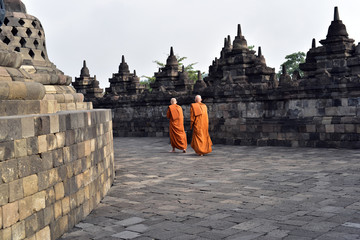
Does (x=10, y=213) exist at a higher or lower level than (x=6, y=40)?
lower

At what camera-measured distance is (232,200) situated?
6035 mm

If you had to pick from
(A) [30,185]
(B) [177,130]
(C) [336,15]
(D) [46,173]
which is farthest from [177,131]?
(A) [30,185]

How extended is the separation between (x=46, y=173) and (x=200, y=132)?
23.9 ft

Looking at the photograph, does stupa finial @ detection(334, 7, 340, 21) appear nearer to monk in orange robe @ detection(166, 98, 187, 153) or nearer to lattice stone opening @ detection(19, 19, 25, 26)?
monk in orange robe @ detection(166, 98, 187, 153)

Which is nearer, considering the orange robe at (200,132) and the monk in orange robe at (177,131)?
the orange robe at (200,132)

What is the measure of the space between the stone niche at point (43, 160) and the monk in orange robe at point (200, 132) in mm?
4165

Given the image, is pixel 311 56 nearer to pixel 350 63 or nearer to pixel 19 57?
pixel 350 63

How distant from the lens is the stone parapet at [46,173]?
3711 millimetres

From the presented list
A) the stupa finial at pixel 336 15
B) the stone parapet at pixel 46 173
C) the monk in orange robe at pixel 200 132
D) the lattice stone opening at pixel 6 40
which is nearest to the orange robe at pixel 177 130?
the monk in orange robe at pixel 200 132

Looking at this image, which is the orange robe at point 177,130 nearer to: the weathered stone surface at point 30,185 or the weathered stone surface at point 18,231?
the weathered stone surface at point 30,185

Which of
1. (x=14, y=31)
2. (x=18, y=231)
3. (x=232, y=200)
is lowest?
(x=232, y=200)

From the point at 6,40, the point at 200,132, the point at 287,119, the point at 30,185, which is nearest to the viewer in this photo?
the point at 30,185

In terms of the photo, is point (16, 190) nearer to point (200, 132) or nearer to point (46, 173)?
point (46, 173)

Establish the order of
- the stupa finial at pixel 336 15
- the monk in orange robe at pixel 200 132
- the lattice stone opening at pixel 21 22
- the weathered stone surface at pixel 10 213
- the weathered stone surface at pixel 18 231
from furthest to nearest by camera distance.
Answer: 1. the stupa finial at pixel 336 15
2. the monk in orange robe at pixel 200 132
3. the lattice stone opening at pixel 21 22
4. the weathered stone surface at pixel 18 231
5. the weathered stone surface at pixel 10 213
